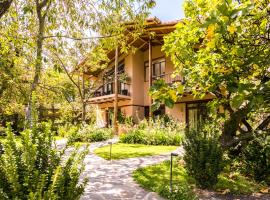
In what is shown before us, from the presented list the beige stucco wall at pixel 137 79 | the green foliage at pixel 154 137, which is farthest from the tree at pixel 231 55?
the beige stucco wall at pixel 137 79

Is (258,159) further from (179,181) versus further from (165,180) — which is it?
(165,180)

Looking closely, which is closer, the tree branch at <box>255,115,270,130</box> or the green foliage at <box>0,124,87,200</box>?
the green foliage at <box>0,124,87,200</box>

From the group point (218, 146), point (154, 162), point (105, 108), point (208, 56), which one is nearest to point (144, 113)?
point (105, 108)

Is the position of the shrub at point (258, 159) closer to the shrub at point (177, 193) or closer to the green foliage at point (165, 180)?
the green foliage at point (165, 180)

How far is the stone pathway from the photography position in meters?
6.35

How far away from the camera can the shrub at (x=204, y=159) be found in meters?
6.73

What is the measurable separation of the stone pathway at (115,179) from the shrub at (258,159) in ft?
9.62

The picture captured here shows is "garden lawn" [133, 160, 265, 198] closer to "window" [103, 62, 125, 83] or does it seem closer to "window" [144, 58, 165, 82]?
"window" [144, 58, 165, 82]

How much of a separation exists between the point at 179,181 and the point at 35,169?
193 inches

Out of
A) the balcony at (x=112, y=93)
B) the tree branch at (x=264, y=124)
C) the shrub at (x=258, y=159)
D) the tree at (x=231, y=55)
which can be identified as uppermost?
the balcony at (x=112, y=93)

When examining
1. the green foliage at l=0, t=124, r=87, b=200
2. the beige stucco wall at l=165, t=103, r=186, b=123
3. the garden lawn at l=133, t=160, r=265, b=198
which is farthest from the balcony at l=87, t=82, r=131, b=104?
the green foliage at l=0, t=124, r=87, b=200

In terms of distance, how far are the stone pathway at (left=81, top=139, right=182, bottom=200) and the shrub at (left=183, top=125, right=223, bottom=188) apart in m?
1.15

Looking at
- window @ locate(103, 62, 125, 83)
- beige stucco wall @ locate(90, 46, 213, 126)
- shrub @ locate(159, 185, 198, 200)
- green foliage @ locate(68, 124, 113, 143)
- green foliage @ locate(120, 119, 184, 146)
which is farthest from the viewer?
window @ locate(103, 62, 125, 83)

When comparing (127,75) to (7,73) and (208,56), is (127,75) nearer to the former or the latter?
(7,73)
